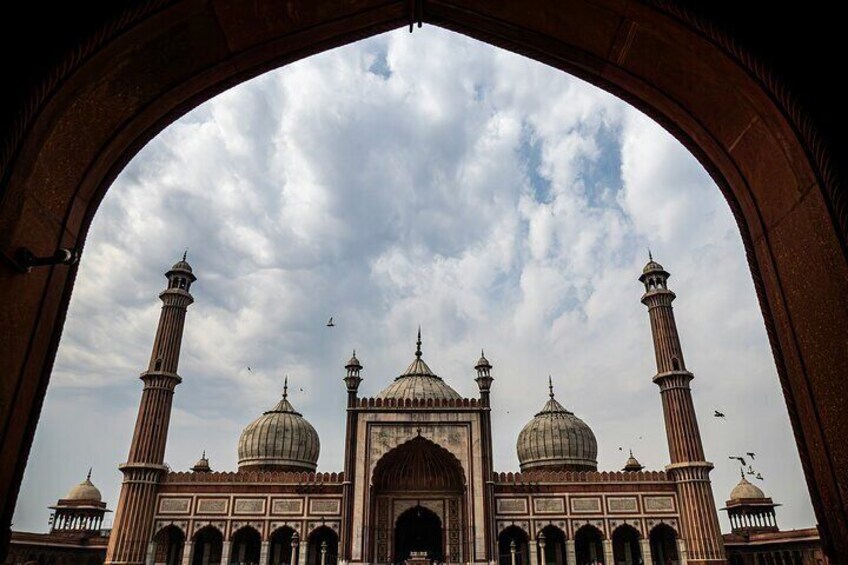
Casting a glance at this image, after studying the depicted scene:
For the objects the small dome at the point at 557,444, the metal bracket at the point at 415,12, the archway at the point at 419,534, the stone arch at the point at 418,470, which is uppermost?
the small dome at the point at 557,444

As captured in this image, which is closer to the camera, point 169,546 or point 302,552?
point 302,552

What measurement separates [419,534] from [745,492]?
1677 centimetres

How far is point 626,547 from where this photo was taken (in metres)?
22.8

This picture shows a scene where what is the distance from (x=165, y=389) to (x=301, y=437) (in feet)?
24.2

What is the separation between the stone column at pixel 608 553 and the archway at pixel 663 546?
79.0 inches

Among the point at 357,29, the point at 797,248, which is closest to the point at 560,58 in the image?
the point at 357,29

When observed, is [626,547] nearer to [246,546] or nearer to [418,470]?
[418,470]

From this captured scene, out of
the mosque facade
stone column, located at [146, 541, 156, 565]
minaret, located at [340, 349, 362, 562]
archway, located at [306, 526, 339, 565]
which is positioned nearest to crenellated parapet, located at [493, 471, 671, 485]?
the mosque facade

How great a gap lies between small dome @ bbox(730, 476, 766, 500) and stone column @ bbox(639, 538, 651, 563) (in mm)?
10452

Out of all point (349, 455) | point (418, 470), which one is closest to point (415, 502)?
point (418, 470)

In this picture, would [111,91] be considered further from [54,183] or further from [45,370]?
[45,370]

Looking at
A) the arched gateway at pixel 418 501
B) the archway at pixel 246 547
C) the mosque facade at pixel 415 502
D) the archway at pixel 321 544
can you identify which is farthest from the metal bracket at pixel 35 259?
the archway at pixel 246 547

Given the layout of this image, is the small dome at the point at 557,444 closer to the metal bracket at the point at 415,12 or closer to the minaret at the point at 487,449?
the minaret at the point at 487,449

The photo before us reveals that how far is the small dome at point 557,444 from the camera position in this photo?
26922 mm
